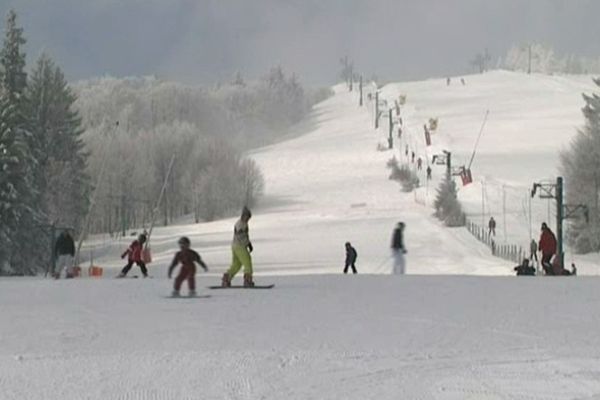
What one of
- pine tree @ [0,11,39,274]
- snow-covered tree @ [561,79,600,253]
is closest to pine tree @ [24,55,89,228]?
pine tree @ [0,11,39,274]

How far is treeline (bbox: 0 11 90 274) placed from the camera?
4225 centimetres

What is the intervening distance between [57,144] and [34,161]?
1417cm

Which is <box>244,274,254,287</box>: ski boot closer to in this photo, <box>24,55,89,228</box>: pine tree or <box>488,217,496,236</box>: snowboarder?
<box>488,217,496,236</box>: snowboarder

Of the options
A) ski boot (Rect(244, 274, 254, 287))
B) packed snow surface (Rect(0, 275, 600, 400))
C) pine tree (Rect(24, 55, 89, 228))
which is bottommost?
packed snow surface (Rect(0, 275, 600, 400))

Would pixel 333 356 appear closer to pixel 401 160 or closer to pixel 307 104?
pixel 401 160

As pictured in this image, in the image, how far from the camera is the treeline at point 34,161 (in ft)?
139

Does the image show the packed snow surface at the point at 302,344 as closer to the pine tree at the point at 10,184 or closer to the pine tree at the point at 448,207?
the pine tree at the point at 10,184

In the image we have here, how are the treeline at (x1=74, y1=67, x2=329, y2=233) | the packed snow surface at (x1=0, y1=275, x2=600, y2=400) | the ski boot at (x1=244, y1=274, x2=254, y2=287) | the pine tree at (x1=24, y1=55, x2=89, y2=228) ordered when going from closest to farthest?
the packed snow surface at (x1=0, y1=275, x2=600, y2=400) < the ski boot at (x1=244, y1=274, x2=254, y2=287) < the pine tree at (x1=24, y1=55, x2=89, y2=228) < the treeline at (x1=74, y1=67, x2=329, y2=233)

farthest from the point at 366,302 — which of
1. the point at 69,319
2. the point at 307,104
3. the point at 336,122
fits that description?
the point at 307,104

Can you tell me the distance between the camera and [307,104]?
617 feet

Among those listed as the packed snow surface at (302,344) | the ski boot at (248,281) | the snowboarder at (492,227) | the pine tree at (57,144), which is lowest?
the packed snow surface at (302,344)

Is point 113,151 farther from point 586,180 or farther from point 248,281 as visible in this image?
point 248,281

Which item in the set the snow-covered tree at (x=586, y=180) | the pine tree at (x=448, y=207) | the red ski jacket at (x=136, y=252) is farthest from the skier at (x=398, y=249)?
the pine tree at (x=448, y=207)

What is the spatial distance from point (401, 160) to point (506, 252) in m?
51.0
